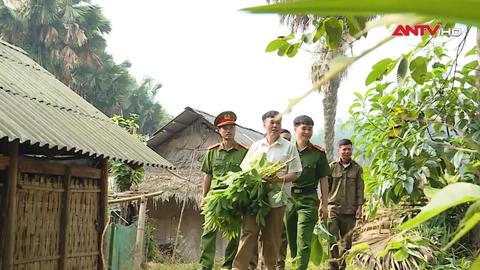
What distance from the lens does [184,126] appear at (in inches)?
752

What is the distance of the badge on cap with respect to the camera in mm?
5934

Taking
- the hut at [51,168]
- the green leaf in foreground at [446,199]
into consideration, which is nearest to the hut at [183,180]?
the hut at [51,168]

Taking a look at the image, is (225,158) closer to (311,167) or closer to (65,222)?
(311,167)

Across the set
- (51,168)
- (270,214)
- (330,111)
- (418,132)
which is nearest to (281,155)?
(270,214)

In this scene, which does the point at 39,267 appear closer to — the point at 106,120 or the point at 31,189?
the point at 31,189

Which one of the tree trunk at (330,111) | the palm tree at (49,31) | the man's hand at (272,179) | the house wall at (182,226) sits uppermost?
the palm tree at (49,31)

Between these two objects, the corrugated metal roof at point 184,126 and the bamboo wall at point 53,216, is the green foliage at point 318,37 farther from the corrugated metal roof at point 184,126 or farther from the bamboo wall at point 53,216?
the corrugated metal roof at point 184,126

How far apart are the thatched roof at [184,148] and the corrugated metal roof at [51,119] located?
911 centimetres

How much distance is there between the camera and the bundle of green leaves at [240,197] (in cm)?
501

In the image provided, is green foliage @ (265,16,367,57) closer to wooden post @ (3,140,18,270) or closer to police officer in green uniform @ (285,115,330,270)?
police officer in green uniform @ (285,115,330,270)

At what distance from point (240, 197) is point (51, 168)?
8.84ft

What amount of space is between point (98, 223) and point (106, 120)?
1702mm

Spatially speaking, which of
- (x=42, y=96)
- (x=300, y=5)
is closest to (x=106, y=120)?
(x=42, y=96)

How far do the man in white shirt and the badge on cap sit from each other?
0.52 m
